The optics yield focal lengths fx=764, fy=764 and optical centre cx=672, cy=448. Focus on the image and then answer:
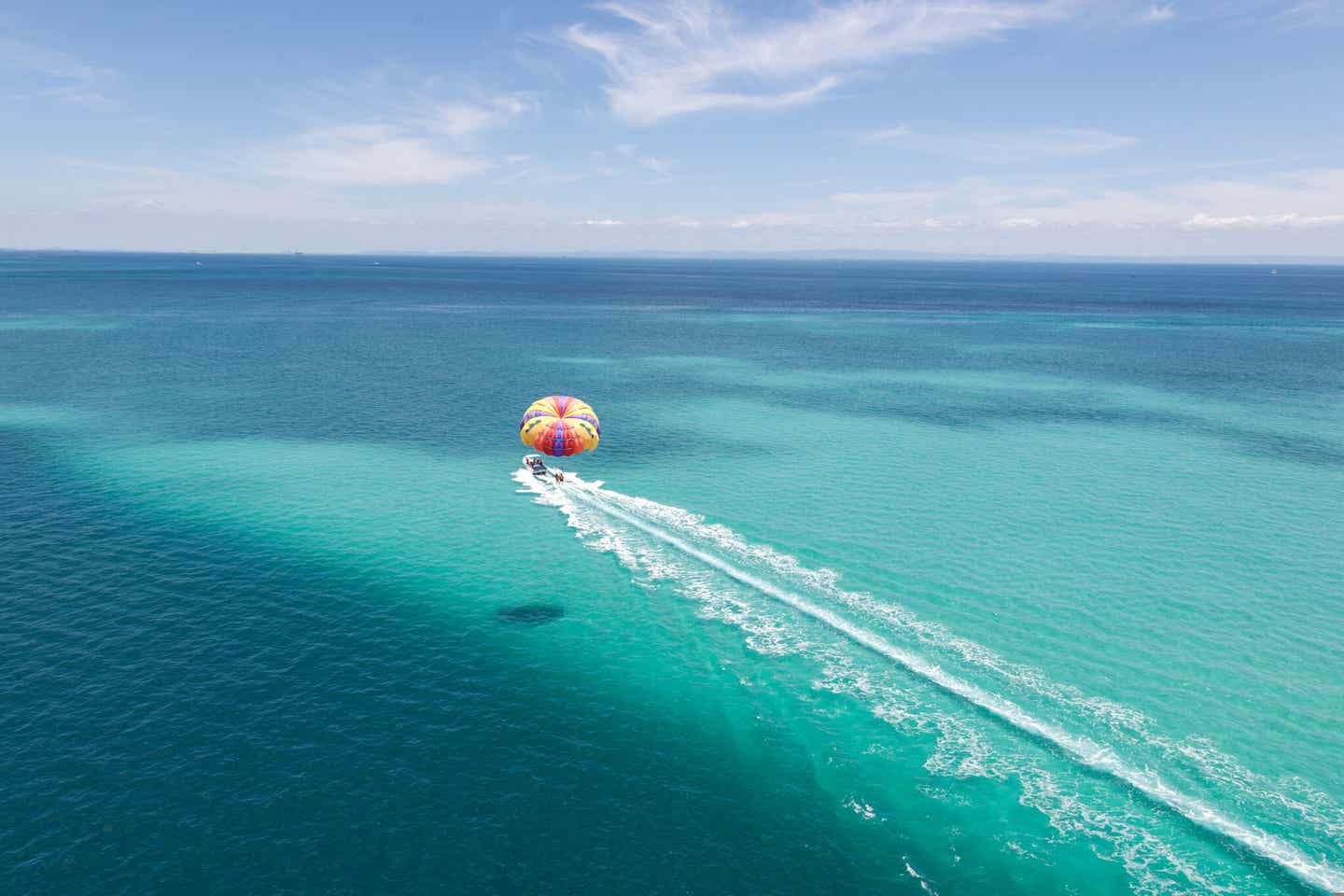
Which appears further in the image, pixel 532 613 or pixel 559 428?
pixel 559 428

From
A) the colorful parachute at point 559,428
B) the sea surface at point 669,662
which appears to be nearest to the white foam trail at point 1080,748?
the sea surface at point 669,662

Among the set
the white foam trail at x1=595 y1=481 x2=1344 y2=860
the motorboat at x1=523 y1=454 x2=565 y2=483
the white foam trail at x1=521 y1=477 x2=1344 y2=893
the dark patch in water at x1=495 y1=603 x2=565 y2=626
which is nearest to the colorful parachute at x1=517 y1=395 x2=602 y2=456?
the motorboat at x1=523 y1=454 x2=565 y2=483

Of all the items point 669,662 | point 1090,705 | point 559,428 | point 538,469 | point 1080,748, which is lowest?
point 1080,748

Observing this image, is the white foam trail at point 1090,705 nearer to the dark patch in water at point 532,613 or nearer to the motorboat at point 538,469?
the dark patch in water at point 532,613

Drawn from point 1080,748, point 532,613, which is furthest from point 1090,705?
point 532,613

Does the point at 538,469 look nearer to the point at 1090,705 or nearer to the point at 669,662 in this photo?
the point at 669,662

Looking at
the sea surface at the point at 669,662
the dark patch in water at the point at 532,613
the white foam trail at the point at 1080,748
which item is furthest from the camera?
the dark patch in water at the point at 532,613
